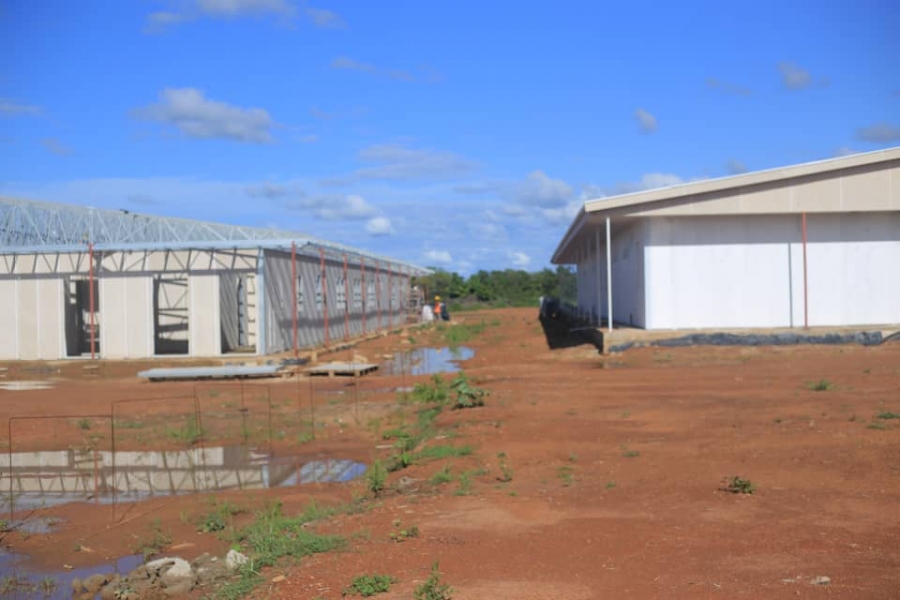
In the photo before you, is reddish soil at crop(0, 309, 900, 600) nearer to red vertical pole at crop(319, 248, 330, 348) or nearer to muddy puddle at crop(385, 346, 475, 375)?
muddy puddle at crop(385, 346, 475, 375)

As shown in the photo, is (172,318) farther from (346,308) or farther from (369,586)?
(369,586)

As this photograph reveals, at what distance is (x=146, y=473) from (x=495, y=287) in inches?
3356

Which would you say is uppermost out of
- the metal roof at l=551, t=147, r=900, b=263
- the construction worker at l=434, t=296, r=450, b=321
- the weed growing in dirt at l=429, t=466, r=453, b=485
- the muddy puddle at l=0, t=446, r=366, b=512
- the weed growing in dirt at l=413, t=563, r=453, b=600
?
the metal roof at l=551, t=147, r=900, b=263

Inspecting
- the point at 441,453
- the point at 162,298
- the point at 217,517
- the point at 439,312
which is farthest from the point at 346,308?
the point at 217,517

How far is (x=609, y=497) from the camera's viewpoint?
8.98 metres

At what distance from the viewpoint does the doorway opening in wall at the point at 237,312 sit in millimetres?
29362

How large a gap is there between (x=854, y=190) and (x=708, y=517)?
19479 mm

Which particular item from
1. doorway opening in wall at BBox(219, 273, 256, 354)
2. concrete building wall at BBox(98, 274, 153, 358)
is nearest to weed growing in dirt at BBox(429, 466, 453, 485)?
doorway opening in wall at BBox(219, 273, 256, 354)

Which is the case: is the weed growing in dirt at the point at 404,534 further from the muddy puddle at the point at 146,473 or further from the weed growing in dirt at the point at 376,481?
the muddy puddle at the point at 146,473

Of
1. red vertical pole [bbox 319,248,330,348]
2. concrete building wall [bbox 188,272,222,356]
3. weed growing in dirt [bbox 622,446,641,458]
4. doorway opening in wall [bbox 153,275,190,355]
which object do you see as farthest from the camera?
red vertical pole [bbox 319,248,330,348]

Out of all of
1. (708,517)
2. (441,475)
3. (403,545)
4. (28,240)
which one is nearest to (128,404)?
(441,475)

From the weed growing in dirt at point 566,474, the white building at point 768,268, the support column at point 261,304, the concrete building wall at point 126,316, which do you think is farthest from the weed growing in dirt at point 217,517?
the concrete building wall at point 126,316

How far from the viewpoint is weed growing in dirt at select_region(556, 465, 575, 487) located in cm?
981

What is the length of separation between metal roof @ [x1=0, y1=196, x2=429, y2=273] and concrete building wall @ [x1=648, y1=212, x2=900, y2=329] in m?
12.6
